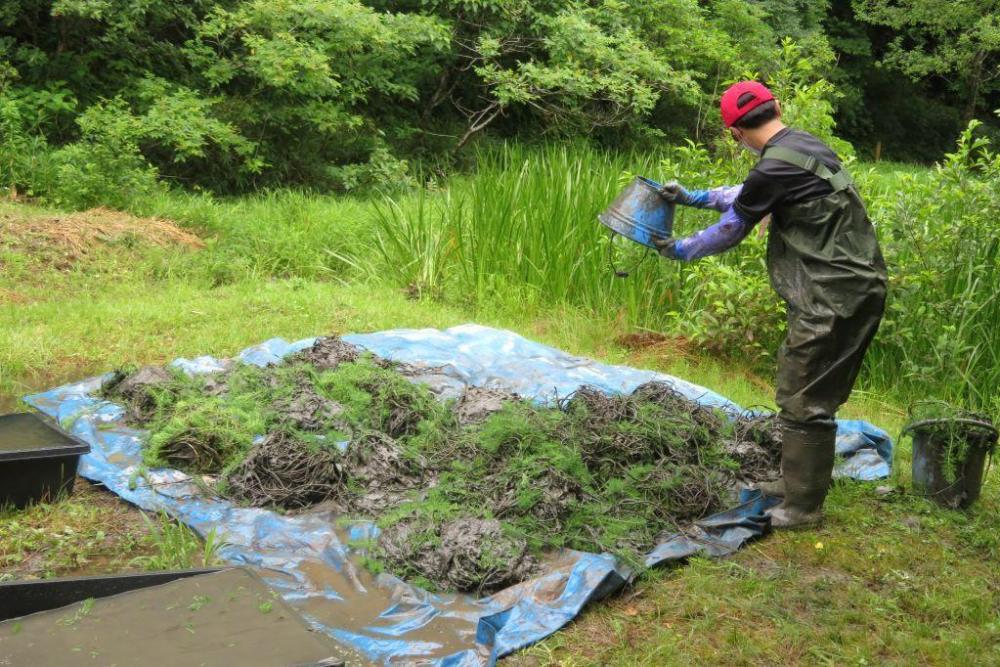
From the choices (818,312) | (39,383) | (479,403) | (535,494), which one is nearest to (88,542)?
(535,494)

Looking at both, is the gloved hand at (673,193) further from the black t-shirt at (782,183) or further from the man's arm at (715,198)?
the black t-shirt at (782,183)

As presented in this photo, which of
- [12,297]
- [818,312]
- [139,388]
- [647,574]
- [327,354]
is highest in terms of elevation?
[818,312]

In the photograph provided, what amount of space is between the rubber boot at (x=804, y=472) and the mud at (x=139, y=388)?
2910mm

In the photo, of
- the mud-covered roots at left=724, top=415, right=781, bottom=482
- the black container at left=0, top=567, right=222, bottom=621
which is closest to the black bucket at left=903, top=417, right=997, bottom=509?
the mud-covered roots at left=724, top=415, right=781, bottom=482

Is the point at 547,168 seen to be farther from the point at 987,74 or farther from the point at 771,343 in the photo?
the point at 987,74

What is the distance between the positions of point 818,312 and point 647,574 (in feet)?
3.97

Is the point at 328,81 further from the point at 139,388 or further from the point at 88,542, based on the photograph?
the point at 88,542

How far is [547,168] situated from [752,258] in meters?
2.49

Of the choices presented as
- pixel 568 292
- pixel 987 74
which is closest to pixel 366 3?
pixel 568 292

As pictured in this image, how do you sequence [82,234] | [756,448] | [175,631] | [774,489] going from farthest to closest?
[82,234] → [756,448] → [774,489] → [175,631]

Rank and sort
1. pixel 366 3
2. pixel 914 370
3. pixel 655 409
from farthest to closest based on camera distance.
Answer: pixel 366 3, pixel 914 370, pixel 655 409

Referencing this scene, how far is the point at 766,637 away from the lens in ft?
10.9

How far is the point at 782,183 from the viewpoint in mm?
3916

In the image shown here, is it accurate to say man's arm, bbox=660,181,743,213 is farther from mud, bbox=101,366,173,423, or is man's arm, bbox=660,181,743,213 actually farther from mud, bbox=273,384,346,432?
mud, bbox=101,366,173,423
